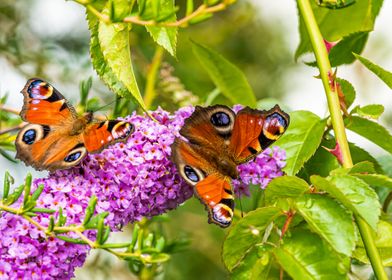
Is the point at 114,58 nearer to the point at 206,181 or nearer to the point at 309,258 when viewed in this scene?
the point at 206,181

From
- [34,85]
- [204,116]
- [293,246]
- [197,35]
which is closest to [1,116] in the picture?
[34,85]

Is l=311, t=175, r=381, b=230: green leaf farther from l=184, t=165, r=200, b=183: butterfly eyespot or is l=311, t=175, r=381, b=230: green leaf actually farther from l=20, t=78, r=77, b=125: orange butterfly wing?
l=20, t=78, r=77, b=125: orange butterfly wing

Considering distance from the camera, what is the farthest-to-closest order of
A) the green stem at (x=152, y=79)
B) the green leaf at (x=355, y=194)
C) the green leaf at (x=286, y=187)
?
the green stem at (x=152, y=79) < the green leaf at (x=286, y=187) < the green leaf at (x=355, y=194)

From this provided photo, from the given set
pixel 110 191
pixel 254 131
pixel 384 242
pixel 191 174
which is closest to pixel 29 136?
pixel 110 191

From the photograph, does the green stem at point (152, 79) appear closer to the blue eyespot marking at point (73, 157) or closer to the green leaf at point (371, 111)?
the blue eyespot marking at point (73, 157)

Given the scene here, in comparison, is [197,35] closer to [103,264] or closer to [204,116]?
[103,264]

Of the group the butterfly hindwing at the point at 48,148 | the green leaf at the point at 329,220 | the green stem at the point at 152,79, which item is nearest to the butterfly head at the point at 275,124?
the green leaf at the point at 329,220

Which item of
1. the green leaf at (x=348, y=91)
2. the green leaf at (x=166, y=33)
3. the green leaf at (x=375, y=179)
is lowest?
the green leaf at (x=375, y=179)
